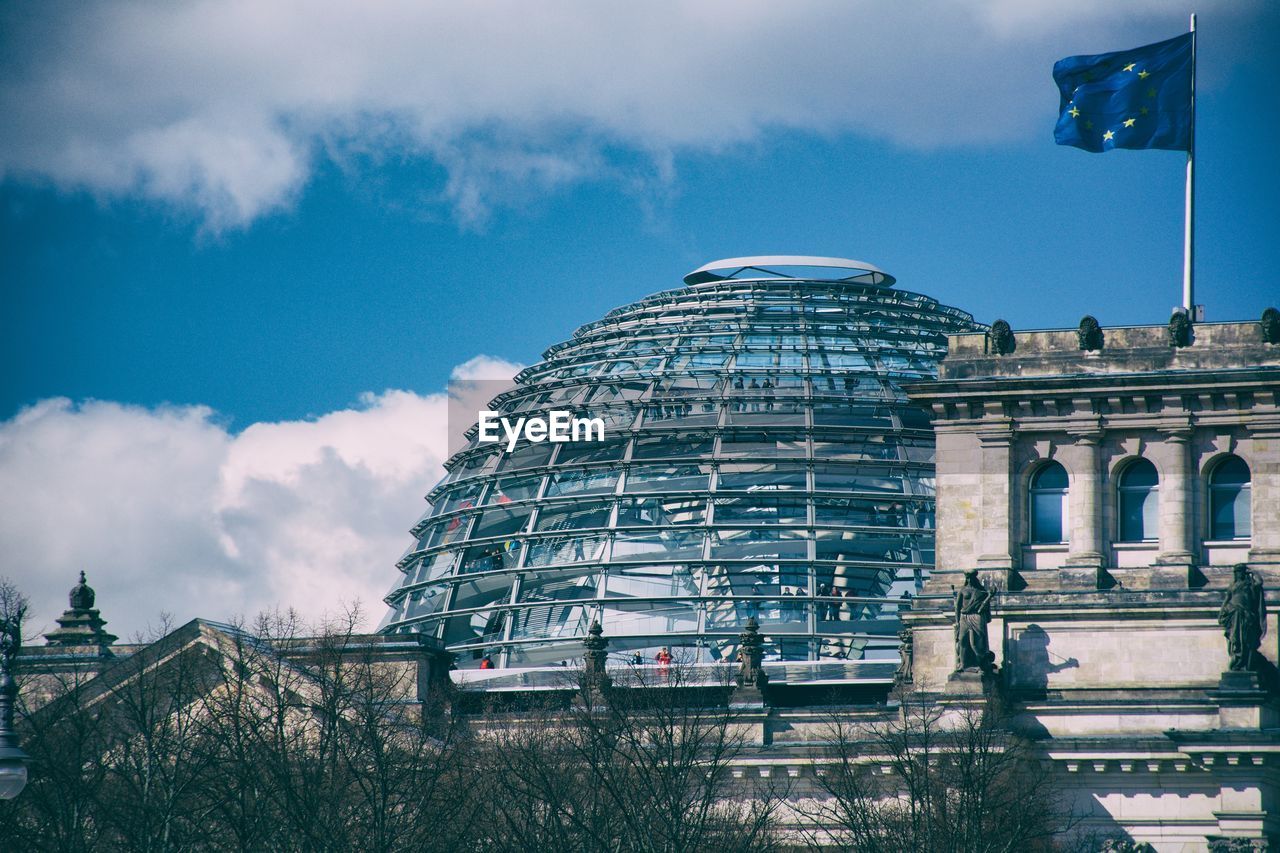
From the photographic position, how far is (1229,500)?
237ft

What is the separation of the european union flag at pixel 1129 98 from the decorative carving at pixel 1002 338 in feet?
17.0

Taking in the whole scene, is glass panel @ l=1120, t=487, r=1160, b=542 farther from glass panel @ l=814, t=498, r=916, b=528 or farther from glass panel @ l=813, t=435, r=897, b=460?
glass panel @ l=813, t=435, r=897, b=460

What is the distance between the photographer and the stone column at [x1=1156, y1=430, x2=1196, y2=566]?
72.0 meters

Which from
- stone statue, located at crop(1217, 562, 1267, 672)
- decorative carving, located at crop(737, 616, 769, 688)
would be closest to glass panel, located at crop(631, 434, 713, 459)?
decorative carving, located at crop(737, 616, 769, 688)

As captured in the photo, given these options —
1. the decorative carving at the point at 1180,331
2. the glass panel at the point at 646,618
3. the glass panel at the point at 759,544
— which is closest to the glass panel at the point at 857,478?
the glass panel at the point at 759,544

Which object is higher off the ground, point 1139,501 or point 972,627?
point 1139,501

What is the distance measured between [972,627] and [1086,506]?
4.94 metres

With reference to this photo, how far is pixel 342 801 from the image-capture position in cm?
6194

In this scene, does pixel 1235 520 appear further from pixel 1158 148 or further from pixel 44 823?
pixel 44 823

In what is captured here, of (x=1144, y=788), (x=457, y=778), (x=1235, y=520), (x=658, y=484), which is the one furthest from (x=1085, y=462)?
(x=658, y=484)

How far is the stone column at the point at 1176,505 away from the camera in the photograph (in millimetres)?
72000

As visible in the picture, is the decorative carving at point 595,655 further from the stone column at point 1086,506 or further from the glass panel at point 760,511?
the glass panel at point 760,511

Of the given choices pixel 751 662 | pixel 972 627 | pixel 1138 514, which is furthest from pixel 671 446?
pixel 972 627

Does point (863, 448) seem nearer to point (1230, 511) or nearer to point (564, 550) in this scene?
point (564, 550)
